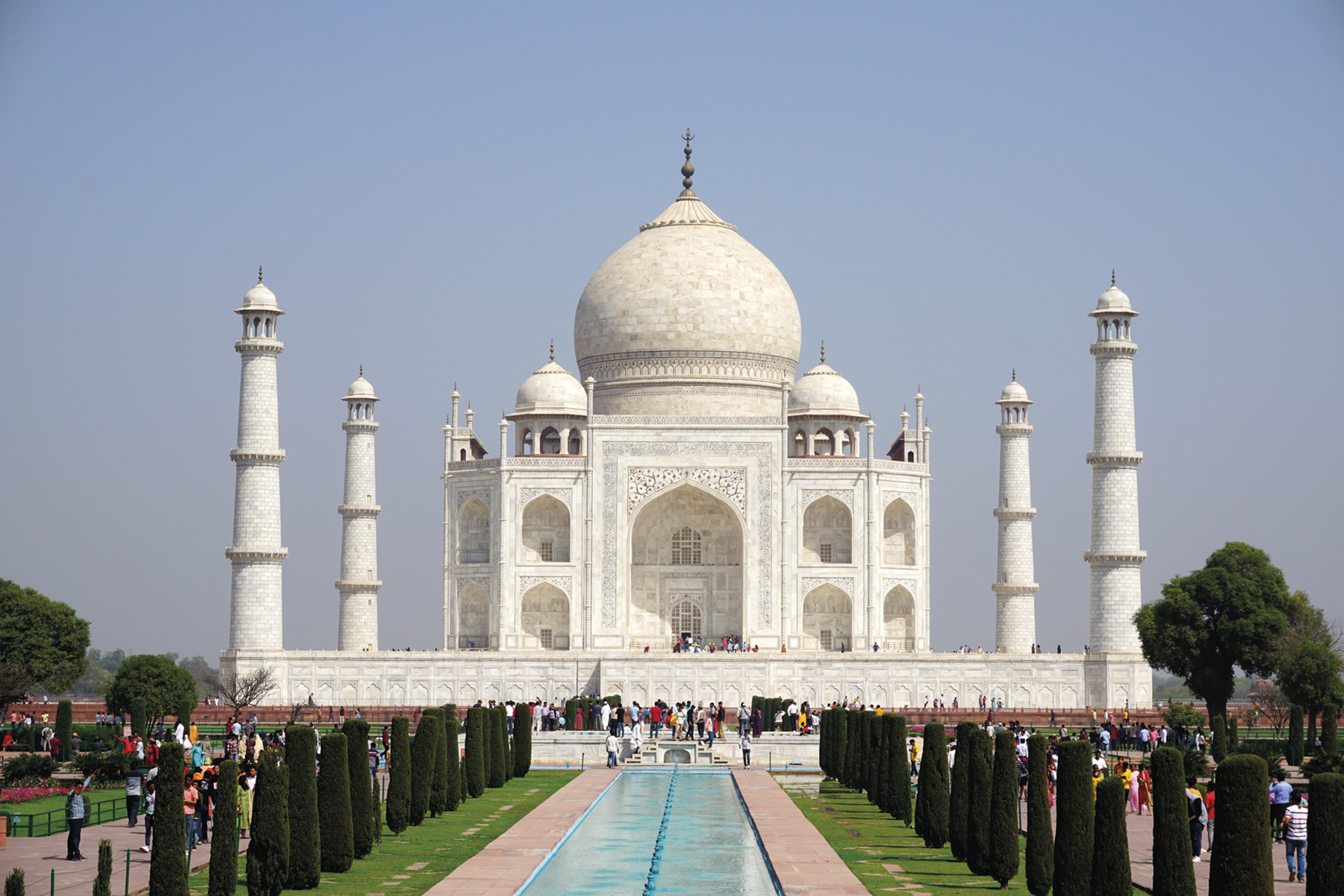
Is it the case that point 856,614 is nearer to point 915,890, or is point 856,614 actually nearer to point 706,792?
point 706,792

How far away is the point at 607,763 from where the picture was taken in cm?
2331

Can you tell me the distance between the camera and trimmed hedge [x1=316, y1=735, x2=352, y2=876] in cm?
1318

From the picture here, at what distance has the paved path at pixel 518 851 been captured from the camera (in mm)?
12242

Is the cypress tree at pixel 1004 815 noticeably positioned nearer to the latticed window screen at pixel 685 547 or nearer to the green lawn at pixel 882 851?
the green lawn at pixel 882 851

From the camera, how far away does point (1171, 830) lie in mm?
10578

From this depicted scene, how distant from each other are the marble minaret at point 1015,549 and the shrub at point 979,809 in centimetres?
2132

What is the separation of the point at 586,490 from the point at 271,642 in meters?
6.62

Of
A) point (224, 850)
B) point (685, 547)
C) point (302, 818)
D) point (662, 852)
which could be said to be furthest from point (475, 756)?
point (685, 547)

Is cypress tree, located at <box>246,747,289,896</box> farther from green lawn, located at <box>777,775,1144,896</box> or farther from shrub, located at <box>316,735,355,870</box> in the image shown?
green lawn, located at <box>777,775,1144,896</box>

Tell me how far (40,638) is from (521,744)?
39.8 feet

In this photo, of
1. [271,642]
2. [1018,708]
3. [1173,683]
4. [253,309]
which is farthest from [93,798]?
[1173,683]

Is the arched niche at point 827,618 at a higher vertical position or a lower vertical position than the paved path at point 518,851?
higher

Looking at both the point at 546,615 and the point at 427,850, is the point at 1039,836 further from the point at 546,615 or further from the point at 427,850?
the point at 546,615

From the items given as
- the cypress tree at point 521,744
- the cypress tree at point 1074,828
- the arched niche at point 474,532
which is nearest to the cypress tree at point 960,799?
the cypress tree at point 1074,828
